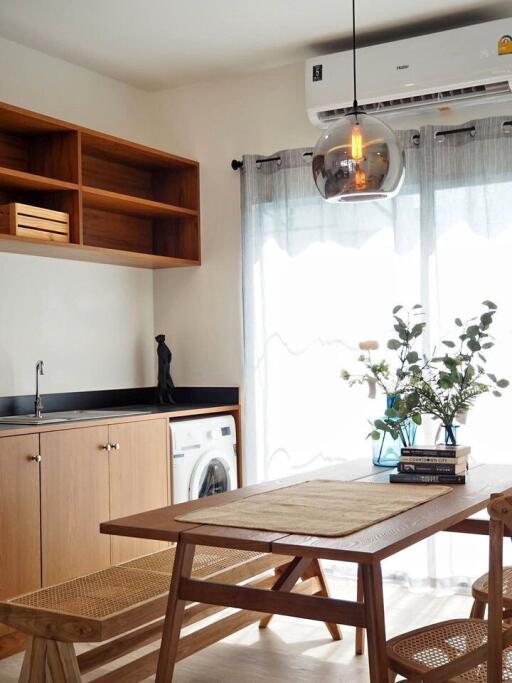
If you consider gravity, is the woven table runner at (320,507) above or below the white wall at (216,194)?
below

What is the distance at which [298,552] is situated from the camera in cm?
207

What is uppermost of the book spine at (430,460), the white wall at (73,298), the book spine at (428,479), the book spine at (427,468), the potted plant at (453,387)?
the white wall at (73,298)

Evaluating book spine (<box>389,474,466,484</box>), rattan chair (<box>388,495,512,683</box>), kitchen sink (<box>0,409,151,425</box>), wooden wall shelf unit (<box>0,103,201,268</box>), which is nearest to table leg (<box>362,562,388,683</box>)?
rattan chair (<box>388,495,512,683</box>)

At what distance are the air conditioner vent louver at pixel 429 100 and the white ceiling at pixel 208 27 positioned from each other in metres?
0.33

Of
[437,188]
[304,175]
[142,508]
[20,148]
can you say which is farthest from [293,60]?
[142,508]

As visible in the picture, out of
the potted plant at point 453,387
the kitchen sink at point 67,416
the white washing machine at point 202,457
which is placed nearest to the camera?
the potted plant at point 453,387

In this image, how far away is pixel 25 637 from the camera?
3.67 metres

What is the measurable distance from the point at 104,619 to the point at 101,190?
251cm

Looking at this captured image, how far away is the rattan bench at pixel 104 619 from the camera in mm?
2559

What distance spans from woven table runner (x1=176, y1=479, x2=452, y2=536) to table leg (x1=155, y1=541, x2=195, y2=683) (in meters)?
0.09

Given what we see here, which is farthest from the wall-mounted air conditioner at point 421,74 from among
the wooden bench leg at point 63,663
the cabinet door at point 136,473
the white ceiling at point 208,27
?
the wooden bench leg at point 63,663

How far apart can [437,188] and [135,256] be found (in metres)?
1.59

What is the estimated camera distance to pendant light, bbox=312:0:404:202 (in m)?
2.56

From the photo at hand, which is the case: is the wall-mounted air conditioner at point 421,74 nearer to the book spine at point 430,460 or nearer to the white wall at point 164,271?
the white wall at point 164,271
